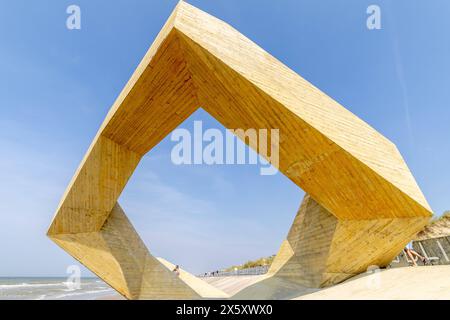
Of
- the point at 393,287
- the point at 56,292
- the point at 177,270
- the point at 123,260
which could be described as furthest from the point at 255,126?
the point at 56,292

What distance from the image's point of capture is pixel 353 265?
28.2ft

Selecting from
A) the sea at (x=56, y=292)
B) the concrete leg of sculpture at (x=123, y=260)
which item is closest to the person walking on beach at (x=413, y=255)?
the concrete leg of sculpture at (x=123, y=260)

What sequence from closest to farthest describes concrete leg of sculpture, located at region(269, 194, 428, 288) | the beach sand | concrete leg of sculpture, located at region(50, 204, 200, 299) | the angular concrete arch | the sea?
the beach sand
the angular concrete arch
concrete leg of sculpture, located at region(269, 194, 428, 288)
concrete leg of sculpture, located at region(50, 204, 200, 299)
the sea

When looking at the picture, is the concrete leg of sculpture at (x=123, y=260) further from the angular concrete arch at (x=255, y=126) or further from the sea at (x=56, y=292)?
the sea at (x=56, y=292)

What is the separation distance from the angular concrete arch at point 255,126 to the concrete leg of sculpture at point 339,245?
0.03 metres

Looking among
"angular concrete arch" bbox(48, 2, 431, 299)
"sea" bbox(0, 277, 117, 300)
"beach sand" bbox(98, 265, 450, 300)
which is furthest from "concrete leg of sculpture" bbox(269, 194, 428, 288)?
"sea" bbox(0, 277, 117, 300)

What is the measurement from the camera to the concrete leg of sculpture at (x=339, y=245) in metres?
7.86

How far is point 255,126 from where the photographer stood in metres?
7.97

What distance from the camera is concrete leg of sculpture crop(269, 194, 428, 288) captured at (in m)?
7.86

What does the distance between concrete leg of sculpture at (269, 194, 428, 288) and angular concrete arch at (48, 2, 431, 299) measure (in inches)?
1.3

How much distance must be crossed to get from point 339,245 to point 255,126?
14.3 feet

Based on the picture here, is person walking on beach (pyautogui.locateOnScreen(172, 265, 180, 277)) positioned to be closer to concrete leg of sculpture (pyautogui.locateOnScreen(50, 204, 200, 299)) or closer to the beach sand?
concrete leg of sculpture (pyautogui.locateOnScreen(50, 204, 200, 299))

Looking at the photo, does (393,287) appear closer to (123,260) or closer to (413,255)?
(413,255)
